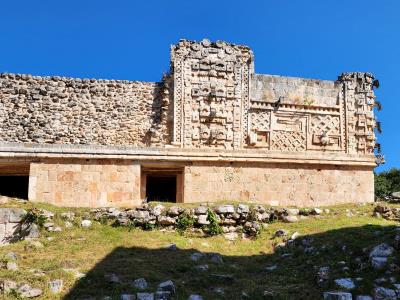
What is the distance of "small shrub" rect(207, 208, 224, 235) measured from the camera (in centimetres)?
1016

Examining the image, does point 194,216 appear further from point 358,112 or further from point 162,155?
point 358,112

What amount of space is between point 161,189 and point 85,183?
449 cm

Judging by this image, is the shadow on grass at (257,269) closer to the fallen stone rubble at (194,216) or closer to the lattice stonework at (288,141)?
the fallen stone rubble at (194,216)

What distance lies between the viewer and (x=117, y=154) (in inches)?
471

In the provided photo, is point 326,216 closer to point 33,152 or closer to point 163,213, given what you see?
point 163,213

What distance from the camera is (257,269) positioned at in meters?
8.03

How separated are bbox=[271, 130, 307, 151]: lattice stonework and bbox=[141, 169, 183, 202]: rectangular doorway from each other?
4.08m

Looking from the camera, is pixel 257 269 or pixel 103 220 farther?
pixel 103 220

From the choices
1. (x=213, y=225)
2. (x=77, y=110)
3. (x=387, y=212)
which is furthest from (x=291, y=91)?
(x=213, y=225)

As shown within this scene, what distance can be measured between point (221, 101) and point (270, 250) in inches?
312

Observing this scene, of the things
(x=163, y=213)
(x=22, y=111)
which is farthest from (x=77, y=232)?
(x=22, y=111)

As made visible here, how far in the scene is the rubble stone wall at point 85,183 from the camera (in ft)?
37.6

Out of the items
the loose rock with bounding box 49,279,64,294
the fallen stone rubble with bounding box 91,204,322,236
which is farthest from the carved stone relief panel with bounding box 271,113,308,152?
the loose rock with bounding box 49,279,64,294

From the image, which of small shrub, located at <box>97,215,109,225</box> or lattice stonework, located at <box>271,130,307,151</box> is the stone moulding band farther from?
small shrub, located at <box>97,215,109,225</box>
